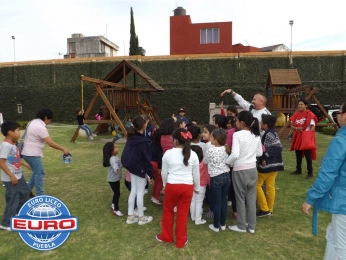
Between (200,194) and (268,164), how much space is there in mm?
1111

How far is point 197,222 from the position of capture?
13.2 ft

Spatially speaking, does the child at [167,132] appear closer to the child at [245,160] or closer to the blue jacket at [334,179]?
the child at [245,160]

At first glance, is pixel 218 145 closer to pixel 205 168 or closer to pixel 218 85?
pixel 205 168

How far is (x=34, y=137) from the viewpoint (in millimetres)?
4309

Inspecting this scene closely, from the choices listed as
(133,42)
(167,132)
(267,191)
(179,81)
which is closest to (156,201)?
(167,132)

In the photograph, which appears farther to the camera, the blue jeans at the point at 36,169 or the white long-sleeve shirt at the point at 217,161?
the blue jeans at the point at 36,169

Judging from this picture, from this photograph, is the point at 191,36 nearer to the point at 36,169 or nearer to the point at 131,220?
the point at 36,169

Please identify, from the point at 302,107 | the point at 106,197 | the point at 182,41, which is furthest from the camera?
the point at 182,41

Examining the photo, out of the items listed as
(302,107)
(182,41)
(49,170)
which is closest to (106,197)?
(49,170)

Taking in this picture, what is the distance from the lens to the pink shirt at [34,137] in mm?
4272

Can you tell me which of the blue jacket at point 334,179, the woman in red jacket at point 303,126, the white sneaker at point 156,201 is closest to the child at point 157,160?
the white sneaker at point 156,201

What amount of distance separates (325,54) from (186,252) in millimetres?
22350

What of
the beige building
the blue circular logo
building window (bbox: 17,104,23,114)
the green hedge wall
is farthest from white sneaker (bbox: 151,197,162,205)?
the beige building

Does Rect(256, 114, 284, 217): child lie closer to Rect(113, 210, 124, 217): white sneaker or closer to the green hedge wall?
Rect(113, 210, 124, 217): white sneaker
